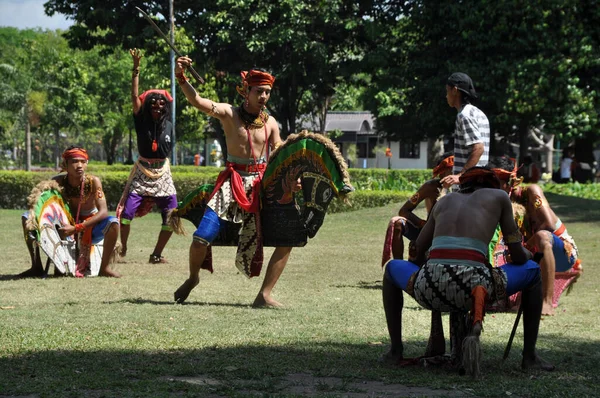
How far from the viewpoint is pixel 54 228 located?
10516 millimetres

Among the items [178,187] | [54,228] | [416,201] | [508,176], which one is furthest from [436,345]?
[178,187]

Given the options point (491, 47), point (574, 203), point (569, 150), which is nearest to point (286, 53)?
point (491, 47)

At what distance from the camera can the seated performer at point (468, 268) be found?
219 inches

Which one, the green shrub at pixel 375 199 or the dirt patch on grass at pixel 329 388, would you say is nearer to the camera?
the dirt patch on grass at pixel 329 388

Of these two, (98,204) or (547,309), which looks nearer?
(547,309)

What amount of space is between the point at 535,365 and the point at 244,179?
3535 millimetres

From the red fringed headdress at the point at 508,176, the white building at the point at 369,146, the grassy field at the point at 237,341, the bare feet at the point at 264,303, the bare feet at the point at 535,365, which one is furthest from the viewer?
the white building at the point at 369,146

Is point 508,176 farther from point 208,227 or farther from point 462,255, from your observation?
point 208,227

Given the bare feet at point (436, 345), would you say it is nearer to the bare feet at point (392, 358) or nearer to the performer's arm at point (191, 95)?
the bare feet at point (392, 358)

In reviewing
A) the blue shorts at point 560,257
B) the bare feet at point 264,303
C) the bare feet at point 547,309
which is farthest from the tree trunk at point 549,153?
the bare feet at point 264,303

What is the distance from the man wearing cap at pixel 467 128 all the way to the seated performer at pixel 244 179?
1596 millimetres

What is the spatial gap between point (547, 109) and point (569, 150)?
9.75 metres

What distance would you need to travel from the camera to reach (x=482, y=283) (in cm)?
552

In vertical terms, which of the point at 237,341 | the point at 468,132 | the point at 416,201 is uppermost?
the point at 468,132
